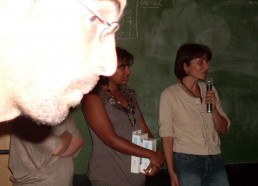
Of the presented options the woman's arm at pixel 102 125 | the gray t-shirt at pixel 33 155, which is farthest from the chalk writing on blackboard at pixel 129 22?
the gray t-shirt at pixel 33 155

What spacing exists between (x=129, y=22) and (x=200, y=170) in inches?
67.9

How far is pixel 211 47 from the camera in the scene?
12.5ft

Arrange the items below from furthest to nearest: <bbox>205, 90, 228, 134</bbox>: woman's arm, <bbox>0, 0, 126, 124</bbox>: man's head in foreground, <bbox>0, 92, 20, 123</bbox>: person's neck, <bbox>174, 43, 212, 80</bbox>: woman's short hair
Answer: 1. <bbox>174, 43, 212, 80</bbox>: woman's short hair
2. <bbox>205, 90, 228, 134</bbox>: woman's arm
3. <bbox>0, 92, 20, 123</bbox>: person's neck
4. <bbox>0, 0, 126, 124</bbox>: man's head in foreground

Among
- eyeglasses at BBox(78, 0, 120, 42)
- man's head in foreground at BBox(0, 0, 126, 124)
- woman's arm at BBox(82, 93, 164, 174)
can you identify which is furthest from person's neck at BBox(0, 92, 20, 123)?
woman's arm at BBox(82, 93, 164, 174)

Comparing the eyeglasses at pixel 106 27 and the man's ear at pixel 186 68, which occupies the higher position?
the eyeglasses at pixel 106 27

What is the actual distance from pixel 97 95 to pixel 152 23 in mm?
1566

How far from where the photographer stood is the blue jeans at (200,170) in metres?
2.57

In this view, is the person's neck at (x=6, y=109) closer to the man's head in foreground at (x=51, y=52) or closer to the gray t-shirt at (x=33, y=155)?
the man's head in foreground at (x=51, y=52)

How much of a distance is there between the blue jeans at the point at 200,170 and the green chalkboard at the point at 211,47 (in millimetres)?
1058

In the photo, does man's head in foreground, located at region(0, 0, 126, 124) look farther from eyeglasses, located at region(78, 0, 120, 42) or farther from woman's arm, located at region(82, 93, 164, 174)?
woman's arm, located at region(82, 93, 164, 174)

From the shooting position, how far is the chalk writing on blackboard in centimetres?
347

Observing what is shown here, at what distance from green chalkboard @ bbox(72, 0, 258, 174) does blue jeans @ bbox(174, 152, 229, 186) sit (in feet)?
3.47

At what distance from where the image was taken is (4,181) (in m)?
2.39

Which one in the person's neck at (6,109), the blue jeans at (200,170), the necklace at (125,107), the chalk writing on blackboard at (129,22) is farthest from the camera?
the chalk writing on blackboard at (129,22)
